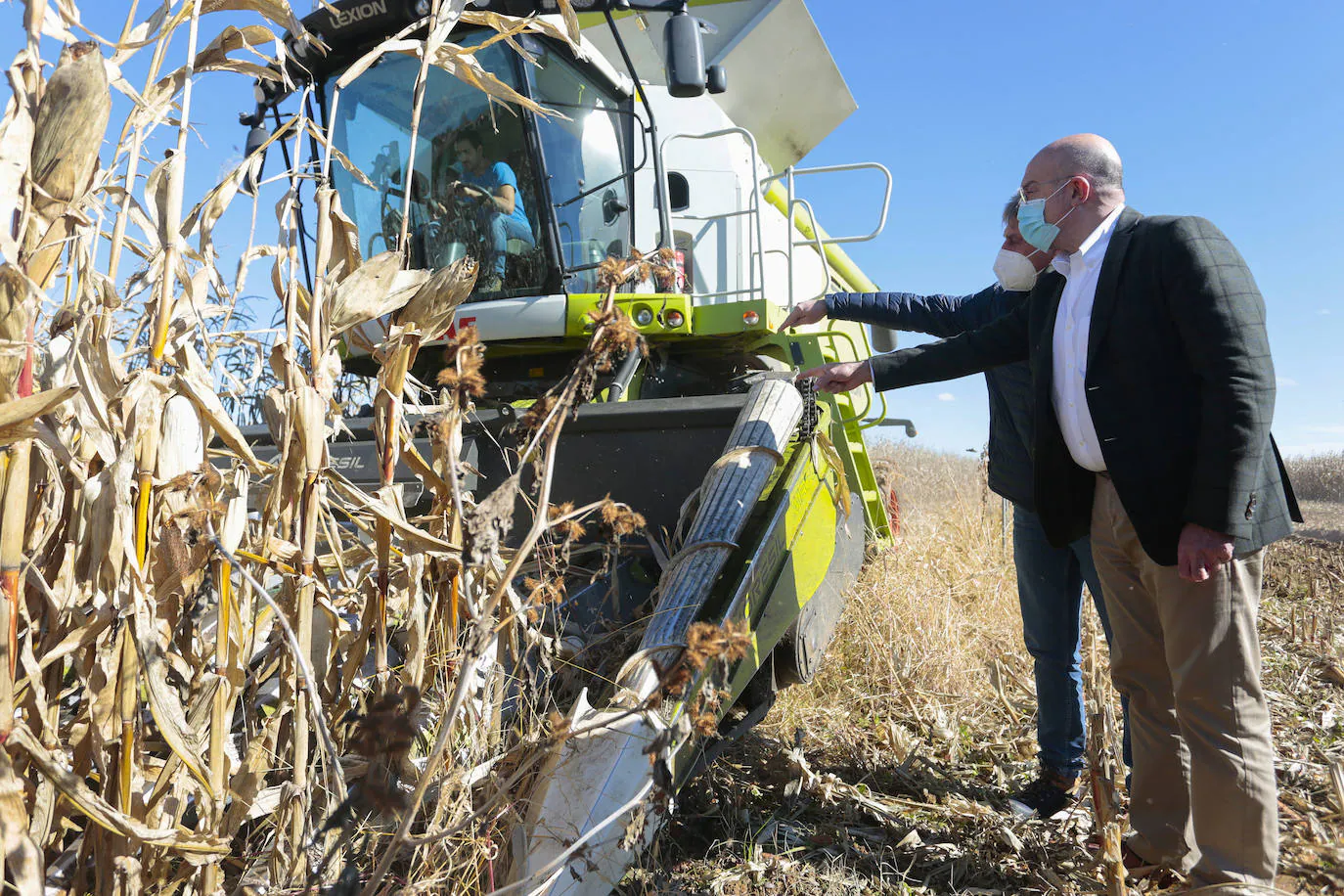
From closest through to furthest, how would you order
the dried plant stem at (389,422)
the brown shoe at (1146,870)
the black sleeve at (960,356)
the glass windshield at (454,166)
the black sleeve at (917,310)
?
the dried plant stem at (389,422) → the brown shoe at (1146,870) → the black sleeve at (960,356) → the black sleeve at (917,310) → the glass windshield at (454,166)

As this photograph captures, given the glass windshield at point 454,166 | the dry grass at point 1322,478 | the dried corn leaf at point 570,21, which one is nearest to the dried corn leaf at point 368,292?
the dried corn leaf at point 570,21

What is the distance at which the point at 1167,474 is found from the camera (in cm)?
186

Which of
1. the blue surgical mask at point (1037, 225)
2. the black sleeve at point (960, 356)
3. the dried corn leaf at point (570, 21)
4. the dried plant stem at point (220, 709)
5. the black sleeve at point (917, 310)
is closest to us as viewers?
the dried plant stem at point (220, 709)

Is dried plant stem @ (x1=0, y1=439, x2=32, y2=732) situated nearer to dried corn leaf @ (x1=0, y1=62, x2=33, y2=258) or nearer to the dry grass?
dried corn leaf @ (x1=0, y1=62, x2=33, y2=258)

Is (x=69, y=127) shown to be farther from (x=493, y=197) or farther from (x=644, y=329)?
(x=493, y=197)

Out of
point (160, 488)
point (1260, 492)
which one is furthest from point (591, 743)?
point (1260, 492)

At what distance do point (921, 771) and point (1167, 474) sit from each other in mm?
1217

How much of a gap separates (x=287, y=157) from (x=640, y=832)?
3702 mm

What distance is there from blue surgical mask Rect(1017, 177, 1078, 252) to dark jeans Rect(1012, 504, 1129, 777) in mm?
815

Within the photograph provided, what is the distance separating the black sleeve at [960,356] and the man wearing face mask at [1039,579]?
0.78 feet

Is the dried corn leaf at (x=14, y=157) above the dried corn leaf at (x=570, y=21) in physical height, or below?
below

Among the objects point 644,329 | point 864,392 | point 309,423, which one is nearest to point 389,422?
point 309,423

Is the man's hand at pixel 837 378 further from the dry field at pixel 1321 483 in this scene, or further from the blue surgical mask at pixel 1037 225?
the dry field at pixel 1321 483

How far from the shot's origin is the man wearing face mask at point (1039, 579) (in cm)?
244
